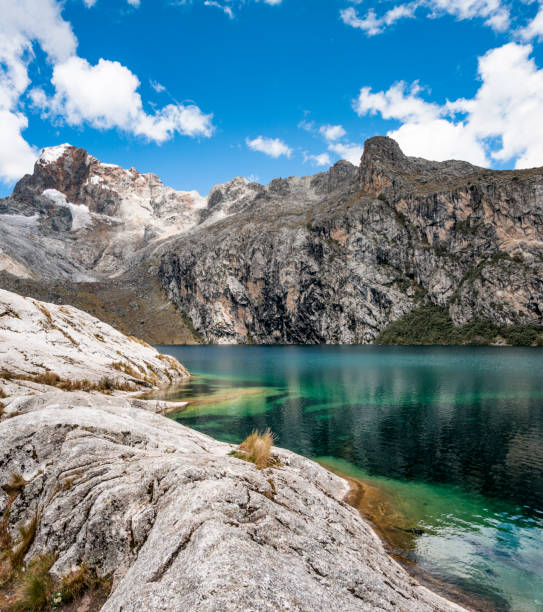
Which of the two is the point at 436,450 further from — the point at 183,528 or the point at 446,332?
the point at 446,332

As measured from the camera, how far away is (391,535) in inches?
616

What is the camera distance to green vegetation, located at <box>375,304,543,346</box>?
16475cm

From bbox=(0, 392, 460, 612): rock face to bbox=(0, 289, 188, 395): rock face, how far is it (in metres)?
15.4

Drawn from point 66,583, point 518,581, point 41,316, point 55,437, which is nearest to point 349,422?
point 518,581

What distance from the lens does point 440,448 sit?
28.5 m

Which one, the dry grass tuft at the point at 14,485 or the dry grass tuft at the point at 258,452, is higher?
the dry grass tuft at the point at 14,485

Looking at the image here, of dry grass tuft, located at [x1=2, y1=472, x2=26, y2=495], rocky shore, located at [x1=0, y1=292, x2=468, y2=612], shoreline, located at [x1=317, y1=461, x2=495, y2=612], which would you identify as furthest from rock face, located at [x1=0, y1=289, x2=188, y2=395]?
shoreline, located at [x1=317, y1=461, x2=495, y2=612]

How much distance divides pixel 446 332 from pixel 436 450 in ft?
573

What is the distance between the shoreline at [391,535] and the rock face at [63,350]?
70.4 feet

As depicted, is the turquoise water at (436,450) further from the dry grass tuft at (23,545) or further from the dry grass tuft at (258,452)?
the dry grass tuft at (23,545)

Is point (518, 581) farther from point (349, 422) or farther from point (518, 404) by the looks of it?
point (518, 404)

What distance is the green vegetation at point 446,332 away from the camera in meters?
165

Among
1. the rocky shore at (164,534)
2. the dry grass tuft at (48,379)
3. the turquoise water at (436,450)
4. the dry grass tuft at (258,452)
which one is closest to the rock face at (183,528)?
the rocky shore at (164,534)

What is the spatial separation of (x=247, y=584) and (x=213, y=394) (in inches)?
1888
